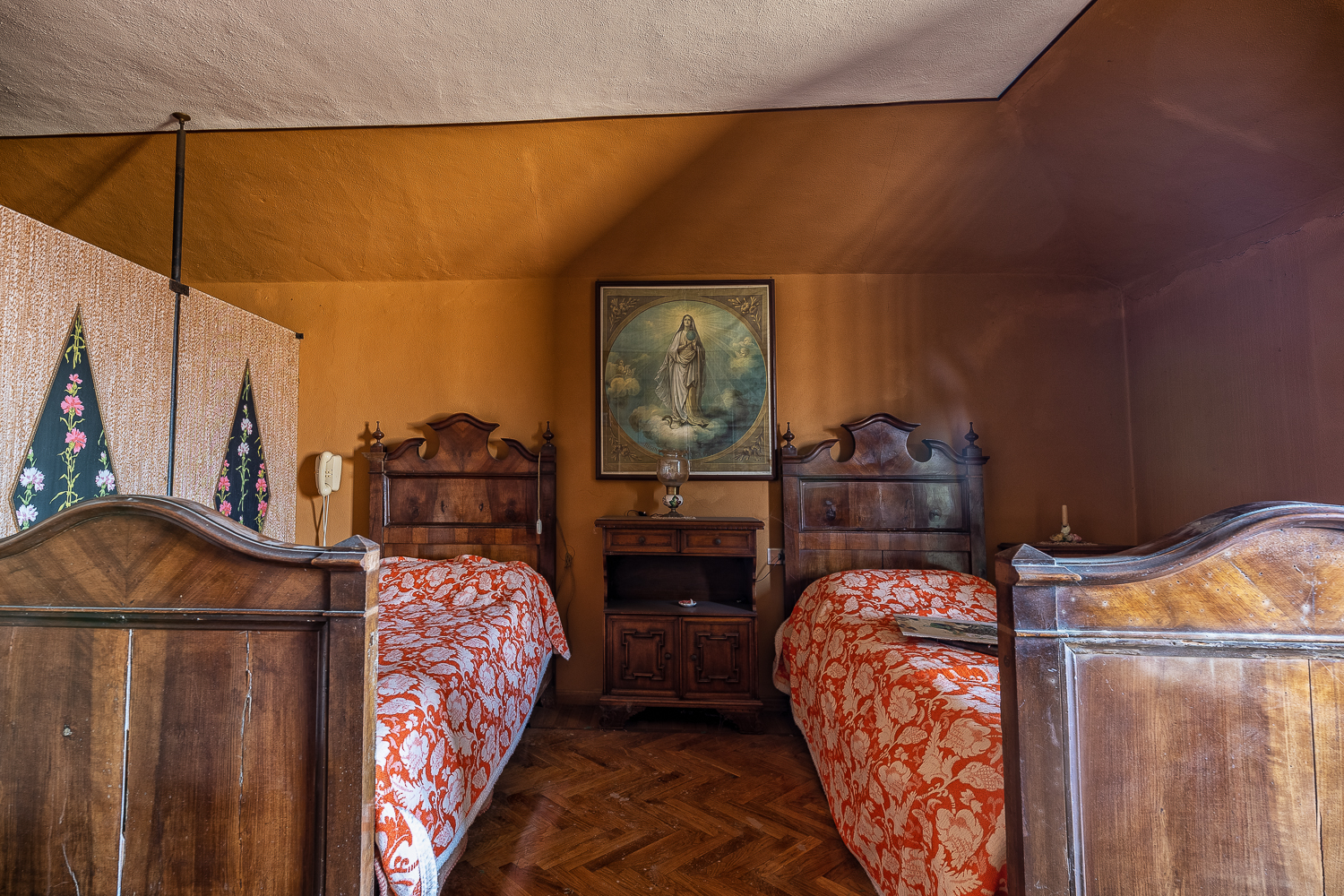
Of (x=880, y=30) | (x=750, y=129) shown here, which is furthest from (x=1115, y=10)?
(x=750, y=129)

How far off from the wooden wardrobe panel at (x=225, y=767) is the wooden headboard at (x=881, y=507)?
2.58 metres

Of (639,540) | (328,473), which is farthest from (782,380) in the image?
(328,473)

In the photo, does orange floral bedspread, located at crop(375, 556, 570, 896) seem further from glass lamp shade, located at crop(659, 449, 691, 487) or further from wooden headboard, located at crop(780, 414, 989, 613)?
wooden headboard, located at crop(780, 414, 989, 613)

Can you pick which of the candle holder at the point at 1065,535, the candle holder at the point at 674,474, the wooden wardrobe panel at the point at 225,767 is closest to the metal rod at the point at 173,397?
the wooden wardrobe panel at the point at 225,767

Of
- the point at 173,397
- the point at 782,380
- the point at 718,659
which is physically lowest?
the point at 718,659

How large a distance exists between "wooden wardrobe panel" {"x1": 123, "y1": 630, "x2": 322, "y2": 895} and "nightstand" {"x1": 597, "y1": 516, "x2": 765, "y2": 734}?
6.79 ft

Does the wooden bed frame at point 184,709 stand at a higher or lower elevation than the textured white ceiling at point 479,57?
lower

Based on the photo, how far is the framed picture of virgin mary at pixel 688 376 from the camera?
137 inches

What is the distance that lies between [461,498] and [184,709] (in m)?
2.38

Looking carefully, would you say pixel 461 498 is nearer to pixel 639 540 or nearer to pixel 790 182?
pixel 639 540

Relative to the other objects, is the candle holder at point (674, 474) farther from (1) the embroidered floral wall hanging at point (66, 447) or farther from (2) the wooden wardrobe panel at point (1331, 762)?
(2) the wooden wardrobe panel at point (1331, 762)

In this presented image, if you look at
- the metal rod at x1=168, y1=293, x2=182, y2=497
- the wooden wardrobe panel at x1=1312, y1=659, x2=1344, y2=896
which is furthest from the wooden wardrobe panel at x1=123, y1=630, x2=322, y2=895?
the metal rod at x1=168, y1=293, x2=182, y2=497

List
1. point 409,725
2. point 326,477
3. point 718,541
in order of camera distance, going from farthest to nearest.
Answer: point 326,477, point 718,541, point 409,725

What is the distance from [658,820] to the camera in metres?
2.21
